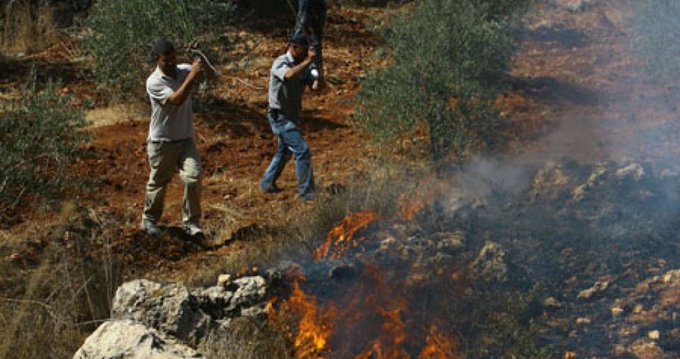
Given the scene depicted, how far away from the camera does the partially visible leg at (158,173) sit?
706cm

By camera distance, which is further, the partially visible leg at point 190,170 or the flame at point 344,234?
the partially visible leg at point 190,170

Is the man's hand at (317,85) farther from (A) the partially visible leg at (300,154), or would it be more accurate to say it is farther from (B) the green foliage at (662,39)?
(B) the green foliage at (662,39)

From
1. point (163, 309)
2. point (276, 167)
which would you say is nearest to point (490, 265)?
point (163, 309)

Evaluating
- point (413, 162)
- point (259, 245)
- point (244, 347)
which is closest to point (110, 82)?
point (413, 162)

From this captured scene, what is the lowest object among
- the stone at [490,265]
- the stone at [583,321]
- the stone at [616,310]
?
the stone at [583,321]

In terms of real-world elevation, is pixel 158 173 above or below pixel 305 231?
above

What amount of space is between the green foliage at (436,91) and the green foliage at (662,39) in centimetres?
330

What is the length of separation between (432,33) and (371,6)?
7.36 m

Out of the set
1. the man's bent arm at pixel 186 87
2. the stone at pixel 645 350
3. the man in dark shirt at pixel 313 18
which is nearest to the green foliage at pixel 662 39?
the man in dark shirt at pixel 313 18

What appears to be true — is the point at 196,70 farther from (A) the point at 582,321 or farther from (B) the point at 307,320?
(A) the point at 582,321

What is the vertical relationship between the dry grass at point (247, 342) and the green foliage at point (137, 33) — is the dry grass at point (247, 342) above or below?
below

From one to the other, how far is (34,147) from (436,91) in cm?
408

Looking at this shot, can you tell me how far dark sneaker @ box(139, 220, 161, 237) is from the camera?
24.5 feet

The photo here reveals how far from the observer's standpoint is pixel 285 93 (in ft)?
25.5
